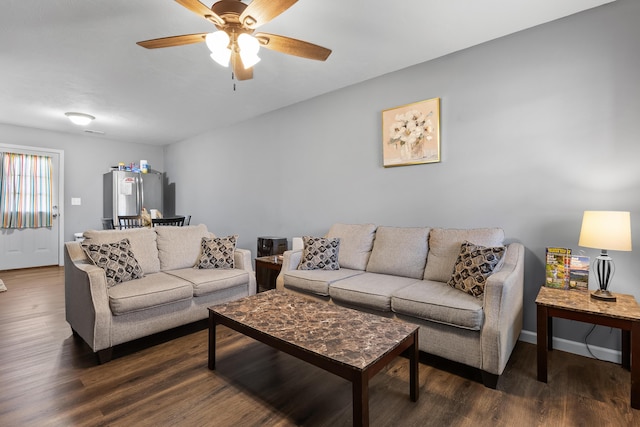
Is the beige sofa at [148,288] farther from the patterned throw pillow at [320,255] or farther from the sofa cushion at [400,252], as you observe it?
the sofa cushion at [400,252]

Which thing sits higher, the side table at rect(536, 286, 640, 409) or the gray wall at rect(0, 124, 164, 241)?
the gray wall at rect(0, 124, 164, 241)

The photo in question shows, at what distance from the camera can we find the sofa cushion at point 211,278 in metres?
2.71

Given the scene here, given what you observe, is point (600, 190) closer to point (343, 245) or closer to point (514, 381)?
point (514, 381)

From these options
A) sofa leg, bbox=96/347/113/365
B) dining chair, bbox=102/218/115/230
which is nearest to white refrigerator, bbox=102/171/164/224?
dining chair, bbox=102/218/115/230

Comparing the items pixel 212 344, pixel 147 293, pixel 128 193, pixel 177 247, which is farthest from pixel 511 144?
pixel 128 193

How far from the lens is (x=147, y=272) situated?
2.95m

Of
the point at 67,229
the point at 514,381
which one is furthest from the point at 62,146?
the point at 514,381

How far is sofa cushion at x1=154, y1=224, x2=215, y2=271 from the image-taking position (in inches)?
123

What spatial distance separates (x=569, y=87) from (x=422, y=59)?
1.21 m

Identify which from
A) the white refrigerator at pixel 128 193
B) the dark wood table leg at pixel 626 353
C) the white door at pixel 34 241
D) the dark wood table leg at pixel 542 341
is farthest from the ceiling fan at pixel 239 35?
the white door at pixel 34 241

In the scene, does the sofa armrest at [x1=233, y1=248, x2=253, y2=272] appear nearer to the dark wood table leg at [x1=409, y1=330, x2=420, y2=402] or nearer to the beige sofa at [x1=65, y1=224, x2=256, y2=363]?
the beige sofa at [x1=65, y1=224, x2=256, y2=363]

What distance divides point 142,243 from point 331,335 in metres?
2.27

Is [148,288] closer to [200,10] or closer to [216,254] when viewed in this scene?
[216,254]

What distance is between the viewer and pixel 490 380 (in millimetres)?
1902
